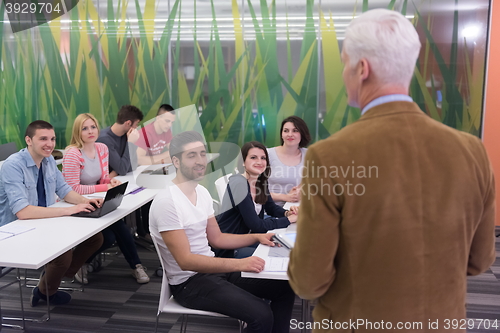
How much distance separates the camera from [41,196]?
3.21 meters

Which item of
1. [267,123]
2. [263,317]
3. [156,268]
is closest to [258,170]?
[263,317]

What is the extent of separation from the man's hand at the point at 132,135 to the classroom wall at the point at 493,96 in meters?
3.87

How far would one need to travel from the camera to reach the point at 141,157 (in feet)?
15.9

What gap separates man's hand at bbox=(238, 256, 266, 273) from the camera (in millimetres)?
2104

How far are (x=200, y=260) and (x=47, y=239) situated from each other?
910 millimetres

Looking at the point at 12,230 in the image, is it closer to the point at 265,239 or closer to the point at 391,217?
the point at 265,239

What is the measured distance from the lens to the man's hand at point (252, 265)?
2.10 metres

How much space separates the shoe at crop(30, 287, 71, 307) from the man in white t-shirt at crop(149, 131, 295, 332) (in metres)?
1.37

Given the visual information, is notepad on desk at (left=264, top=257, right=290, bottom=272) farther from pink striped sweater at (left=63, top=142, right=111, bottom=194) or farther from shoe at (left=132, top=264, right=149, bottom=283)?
pink striped sweater at (left=63, top=142, right=111, bottom=194)

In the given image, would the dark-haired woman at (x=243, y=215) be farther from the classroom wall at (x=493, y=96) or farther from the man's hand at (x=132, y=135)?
the classroom wall at (x=493, y=96)

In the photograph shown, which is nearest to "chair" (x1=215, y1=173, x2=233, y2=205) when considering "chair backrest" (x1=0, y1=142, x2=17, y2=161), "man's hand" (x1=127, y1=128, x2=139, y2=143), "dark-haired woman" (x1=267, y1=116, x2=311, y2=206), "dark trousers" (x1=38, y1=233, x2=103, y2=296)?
"dark-haired woman" (x1=267, y1=116, x2=311, y2=206)

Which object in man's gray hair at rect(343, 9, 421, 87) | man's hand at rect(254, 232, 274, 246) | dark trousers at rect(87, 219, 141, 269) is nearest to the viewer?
man's gray hair at rect(343, 9, 421, 87)

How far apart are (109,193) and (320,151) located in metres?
2.20

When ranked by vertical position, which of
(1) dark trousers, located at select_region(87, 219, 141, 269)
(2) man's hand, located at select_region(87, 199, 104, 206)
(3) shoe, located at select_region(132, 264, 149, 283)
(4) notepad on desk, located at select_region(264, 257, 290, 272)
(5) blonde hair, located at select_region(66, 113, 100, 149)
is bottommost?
(3) shoe, located at select_region(132, 264, 149, 283)
